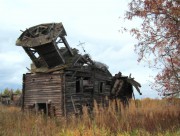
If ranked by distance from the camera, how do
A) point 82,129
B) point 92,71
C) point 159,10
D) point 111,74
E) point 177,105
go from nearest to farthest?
point 82,129 → point 159,10 → point 177,105 → point 92,71 → point 111,74

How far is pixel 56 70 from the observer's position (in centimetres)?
2777

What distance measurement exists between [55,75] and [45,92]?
6.55 ft

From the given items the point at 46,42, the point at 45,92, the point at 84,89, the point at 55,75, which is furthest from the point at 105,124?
the point at 84,89

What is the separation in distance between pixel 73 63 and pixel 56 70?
61.1 inches

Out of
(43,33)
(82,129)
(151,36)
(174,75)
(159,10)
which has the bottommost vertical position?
(82,129)

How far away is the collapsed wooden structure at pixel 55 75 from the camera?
27156 mm

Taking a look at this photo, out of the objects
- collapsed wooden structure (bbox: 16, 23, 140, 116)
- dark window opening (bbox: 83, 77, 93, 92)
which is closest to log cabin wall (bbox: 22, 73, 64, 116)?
collapsed wooden structure (bbox: 16, 23, 140, 116)

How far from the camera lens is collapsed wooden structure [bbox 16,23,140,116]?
27.2 meters

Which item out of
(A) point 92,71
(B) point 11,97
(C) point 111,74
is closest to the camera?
(A) point 92,71

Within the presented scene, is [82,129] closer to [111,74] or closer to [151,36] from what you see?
[151,36]

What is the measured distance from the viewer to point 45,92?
2878 cm

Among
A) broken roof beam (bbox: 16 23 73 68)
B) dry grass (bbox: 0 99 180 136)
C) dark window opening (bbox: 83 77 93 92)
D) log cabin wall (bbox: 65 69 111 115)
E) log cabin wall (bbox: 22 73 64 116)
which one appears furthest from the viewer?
dark window opening (bbox: 83 77 93 92)

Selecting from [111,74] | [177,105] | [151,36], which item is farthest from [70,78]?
[151,36]

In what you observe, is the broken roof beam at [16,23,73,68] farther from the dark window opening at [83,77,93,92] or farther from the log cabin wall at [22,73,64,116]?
the dark window opening at [83,77,93,92]
